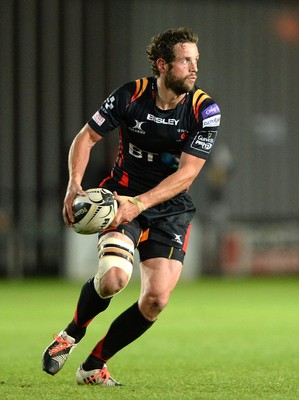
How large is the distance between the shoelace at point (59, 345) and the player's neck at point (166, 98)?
4.74 ft

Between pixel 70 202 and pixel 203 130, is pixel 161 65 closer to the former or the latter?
pixel 203 130

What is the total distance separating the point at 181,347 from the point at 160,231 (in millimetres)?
2136

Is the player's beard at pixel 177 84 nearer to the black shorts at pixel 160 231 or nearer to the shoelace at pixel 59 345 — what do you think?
the black shorts at pixel 160 231

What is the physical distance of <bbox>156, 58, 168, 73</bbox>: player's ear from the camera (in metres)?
6.14

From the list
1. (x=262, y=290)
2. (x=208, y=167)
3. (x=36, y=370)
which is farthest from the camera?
(x=208, y=167)

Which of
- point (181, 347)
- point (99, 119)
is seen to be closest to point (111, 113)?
point (99, 119)

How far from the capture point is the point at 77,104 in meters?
18.1

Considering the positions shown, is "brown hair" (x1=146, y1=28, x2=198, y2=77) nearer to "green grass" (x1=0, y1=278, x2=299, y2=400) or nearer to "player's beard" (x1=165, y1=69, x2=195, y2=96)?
"player's beard" (x1=165, y1=69, x2=195, y2=96)

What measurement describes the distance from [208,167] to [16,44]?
386 cm

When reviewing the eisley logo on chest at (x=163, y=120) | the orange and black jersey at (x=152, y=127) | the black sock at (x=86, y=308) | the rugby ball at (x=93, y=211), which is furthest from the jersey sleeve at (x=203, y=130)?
the black sock at (x=86, y=308)

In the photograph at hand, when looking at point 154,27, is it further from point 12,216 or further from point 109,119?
point 109,119

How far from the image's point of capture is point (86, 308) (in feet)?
19.6

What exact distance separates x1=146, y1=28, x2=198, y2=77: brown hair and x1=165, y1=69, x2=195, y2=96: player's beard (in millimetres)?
91

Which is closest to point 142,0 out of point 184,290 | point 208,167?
point 208,167
